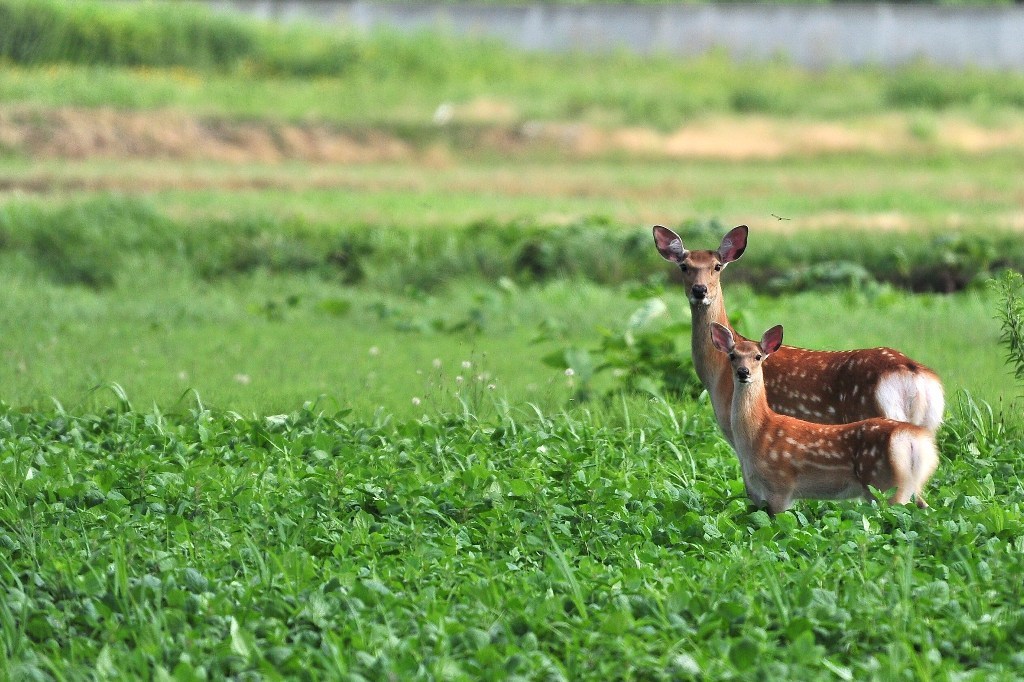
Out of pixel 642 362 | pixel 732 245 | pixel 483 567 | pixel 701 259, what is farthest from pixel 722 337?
pixel 642 362

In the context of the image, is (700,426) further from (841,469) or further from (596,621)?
(596,621)

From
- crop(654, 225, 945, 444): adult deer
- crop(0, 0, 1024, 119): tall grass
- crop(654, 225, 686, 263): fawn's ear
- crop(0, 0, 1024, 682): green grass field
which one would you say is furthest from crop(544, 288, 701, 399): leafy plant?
crop(0, 0, 1024, 119): tall grass

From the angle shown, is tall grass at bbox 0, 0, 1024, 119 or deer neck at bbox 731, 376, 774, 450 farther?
tall grass at bbox 0, 0, 1024, 119

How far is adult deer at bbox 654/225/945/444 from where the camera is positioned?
6.52 meters

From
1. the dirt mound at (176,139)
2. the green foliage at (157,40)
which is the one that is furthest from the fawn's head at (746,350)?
the green foliage at (157,40)

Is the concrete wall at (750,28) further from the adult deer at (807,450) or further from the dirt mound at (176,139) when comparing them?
the adult deer at (807,450)

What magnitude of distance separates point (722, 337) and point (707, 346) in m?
0.63

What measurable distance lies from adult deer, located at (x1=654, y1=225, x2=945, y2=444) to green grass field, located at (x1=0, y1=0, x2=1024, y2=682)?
47 centimetres

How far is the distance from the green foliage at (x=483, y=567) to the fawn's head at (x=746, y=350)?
64cm

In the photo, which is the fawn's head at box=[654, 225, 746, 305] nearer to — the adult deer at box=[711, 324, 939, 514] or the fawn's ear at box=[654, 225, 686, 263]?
the fawn's ear at box=[654, 225, 686, 263]

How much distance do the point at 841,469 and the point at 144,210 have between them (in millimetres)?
11335

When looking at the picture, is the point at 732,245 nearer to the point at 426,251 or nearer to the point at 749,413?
the point at 749,413

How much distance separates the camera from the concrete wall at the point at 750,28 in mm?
29656

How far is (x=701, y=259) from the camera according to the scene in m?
6.70
